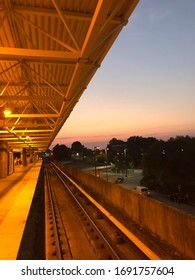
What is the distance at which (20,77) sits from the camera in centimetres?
1293

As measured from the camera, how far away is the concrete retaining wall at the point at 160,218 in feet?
28.3

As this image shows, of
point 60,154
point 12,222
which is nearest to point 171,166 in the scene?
point 12,222

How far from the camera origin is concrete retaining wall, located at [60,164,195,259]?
862 cm

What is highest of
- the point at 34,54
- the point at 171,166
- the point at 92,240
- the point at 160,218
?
the point at 34,54

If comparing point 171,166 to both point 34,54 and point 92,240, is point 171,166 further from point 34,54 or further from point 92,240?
point 34,54

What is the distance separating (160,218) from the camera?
34.7ft

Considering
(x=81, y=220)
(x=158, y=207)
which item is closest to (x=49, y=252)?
(x=158, y=207)


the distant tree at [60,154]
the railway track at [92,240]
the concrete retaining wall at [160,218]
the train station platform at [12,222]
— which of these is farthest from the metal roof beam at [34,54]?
the distant tree at [60,154]

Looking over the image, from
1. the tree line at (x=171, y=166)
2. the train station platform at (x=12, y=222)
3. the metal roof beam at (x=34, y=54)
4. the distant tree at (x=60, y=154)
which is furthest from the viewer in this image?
the distant tree at (x=60, y=154)

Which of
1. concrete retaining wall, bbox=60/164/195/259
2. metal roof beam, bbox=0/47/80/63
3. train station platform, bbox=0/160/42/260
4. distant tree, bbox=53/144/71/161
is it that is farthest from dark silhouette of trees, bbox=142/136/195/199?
distant tree, bbox=53/144/71/161

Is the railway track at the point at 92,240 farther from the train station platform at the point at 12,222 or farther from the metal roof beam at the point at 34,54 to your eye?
the metal roof beam at the point at 34,54

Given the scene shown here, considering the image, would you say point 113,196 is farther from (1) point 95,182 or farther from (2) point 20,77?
(2) point 20,77

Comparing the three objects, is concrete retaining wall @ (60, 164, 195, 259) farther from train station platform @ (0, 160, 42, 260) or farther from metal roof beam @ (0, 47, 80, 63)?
metal roof beam @ (0, 47, 80, 63)

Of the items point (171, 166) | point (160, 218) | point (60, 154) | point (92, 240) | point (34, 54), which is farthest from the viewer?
point (60, 154)
